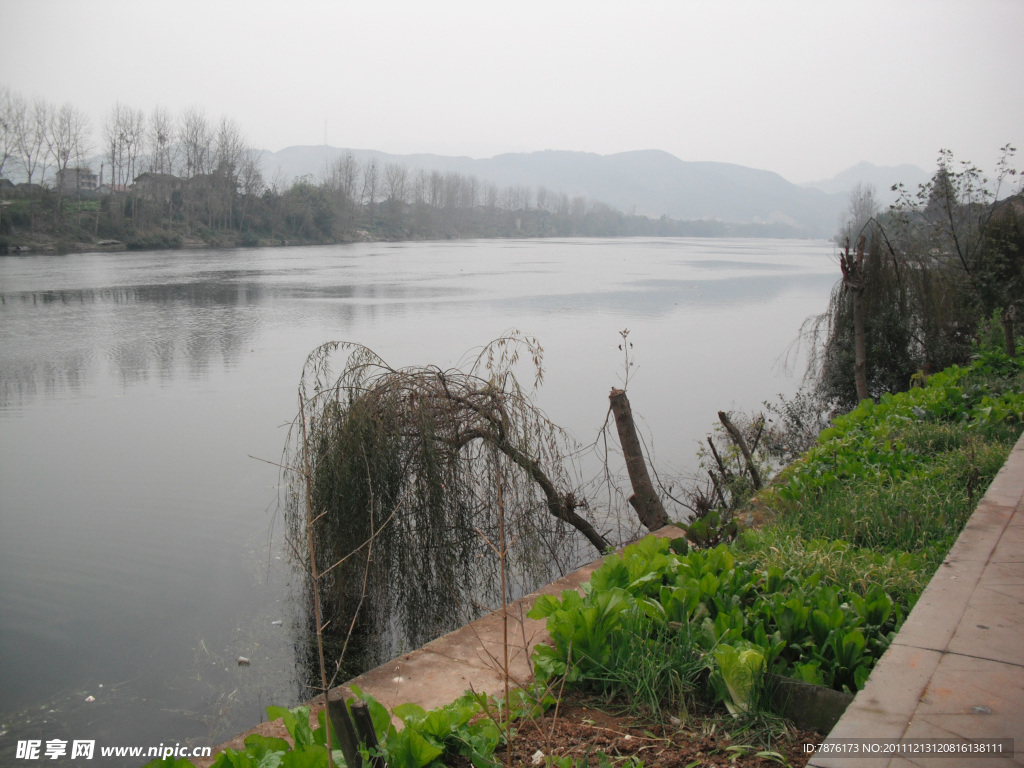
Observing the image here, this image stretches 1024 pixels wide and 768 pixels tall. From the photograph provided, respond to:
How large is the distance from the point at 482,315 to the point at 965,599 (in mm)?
21533

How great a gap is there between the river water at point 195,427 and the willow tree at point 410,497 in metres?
0.86

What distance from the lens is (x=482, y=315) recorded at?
79.9ft

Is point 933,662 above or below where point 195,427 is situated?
above

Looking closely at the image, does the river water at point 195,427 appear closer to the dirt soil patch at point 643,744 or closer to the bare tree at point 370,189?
the dirt soil patch at point 643,744

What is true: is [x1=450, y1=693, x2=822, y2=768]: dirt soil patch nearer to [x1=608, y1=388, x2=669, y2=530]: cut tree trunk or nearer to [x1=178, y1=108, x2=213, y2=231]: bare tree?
[x1=608, y1=388, x2=669, y2=530]: cut tree trunk

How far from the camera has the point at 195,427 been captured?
12312 millimetres

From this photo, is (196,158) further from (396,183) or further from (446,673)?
(446,673)

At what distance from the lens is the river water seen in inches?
231

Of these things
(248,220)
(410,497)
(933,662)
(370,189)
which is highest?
(370,189)

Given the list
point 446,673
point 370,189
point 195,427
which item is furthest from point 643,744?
point 370,189

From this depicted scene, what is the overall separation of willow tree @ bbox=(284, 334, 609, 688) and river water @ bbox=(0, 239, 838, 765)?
86 centimetres

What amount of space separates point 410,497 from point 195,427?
7.45 metres

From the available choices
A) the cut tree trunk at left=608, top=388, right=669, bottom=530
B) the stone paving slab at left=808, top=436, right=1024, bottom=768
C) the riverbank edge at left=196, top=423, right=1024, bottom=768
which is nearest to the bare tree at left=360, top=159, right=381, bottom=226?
the cut tree trunk at left=608, top=388, right=669, bottom=530

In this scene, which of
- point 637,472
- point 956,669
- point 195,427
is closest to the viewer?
point 956,669
